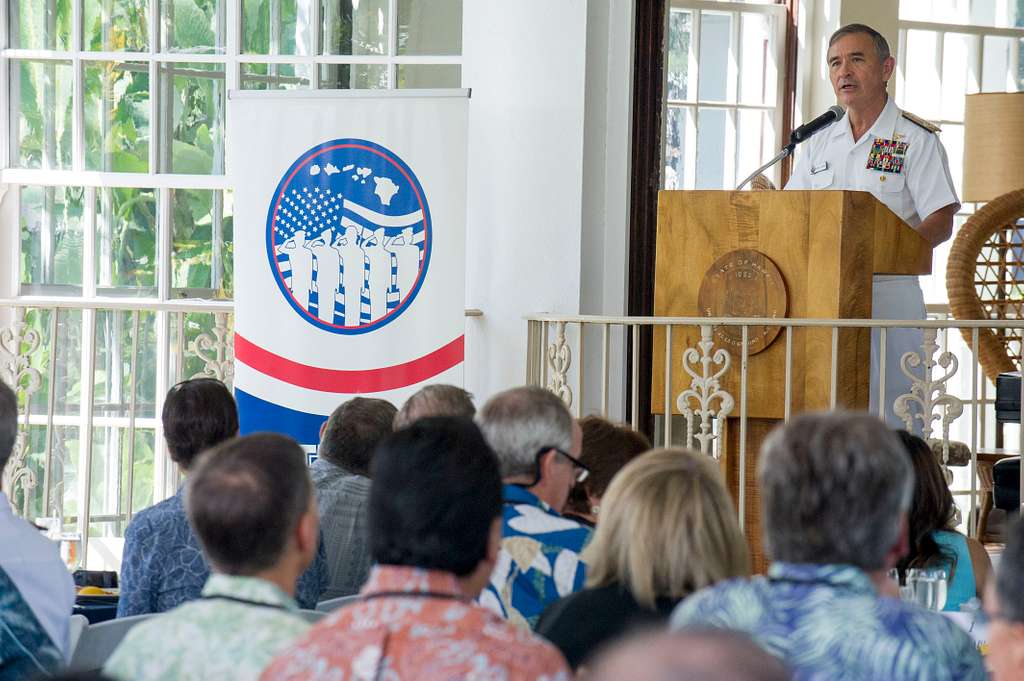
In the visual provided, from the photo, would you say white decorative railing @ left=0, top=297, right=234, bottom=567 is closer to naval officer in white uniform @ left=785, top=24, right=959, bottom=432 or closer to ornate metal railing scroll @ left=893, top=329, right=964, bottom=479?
naval officer in white uniform @ left=785, top=24, right=959, bottom=432

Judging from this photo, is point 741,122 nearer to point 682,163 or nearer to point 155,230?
point 682,163

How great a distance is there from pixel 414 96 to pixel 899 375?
6.04 ft

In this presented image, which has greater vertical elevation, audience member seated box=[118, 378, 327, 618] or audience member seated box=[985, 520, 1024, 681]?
audience member seated box=[985, 520, 1024, 681]

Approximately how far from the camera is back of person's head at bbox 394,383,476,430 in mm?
3033

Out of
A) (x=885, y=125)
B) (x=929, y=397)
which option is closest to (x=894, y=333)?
(x=929, y=397)

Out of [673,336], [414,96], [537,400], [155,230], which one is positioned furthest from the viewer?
[155,230]

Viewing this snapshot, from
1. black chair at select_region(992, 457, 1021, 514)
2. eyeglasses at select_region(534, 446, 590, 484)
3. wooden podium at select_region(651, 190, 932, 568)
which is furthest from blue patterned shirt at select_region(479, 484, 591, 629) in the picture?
black chair at select_region(992, 457, 1021, 514)

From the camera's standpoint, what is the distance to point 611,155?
211 inches

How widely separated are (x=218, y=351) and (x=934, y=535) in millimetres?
3279

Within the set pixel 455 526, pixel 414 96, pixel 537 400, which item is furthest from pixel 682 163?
pixel 455 526

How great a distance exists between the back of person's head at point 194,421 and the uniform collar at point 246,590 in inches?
49.1

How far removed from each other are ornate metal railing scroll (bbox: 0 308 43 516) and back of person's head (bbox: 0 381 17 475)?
2.77 m

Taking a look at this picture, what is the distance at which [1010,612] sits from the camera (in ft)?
4.91

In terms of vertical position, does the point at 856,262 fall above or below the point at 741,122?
below
